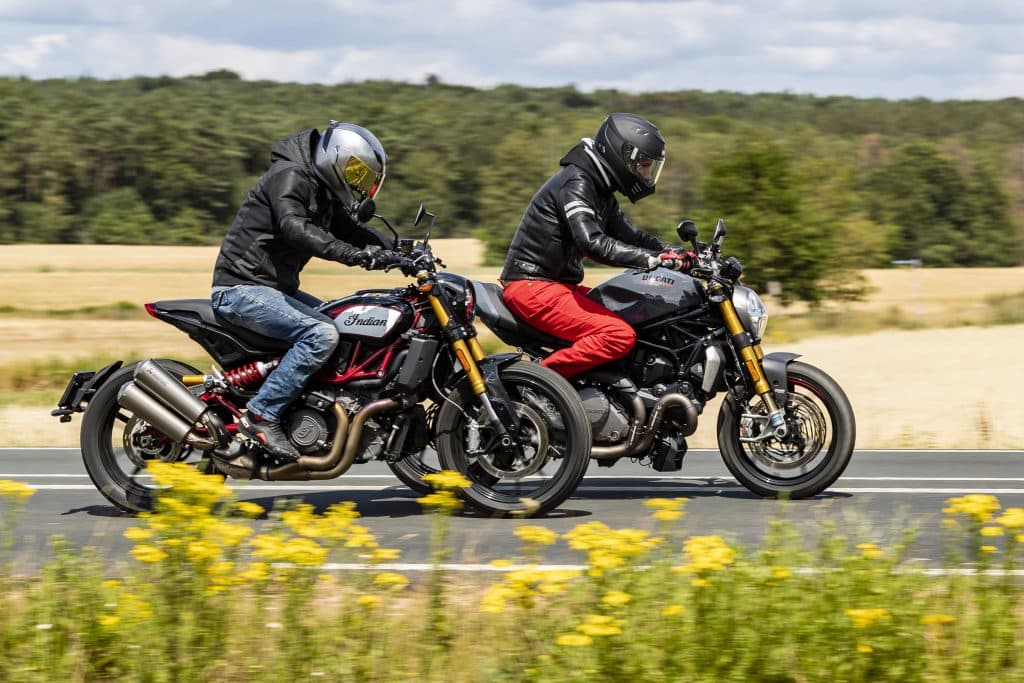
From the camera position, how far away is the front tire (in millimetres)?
7703

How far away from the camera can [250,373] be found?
7656 millimetres

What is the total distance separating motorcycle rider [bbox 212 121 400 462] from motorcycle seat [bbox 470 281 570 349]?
0.83 meters

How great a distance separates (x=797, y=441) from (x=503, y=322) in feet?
5.75

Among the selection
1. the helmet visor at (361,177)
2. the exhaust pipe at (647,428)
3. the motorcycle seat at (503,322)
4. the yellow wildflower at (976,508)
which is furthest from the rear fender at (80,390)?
the yellow wildflower at (976,508)

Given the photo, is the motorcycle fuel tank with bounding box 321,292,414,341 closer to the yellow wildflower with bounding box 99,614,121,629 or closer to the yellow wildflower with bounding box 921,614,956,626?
the yellow wildflower with bounding box 99,614,121,629

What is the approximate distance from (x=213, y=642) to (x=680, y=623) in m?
1.43

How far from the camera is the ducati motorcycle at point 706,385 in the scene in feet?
26.0

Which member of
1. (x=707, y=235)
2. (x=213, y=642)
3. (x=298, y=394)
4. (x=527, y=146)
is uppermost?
(x=527, y=146)

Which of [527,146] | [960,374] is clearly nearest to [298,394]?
[960,374]

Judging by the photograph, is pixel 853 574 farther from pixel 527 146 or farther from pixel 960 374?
pixel 527 146

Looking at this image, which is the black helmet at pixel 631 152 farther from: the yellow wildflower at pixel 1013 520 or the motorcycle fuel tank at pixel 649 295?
the yellow wildflower at pixel 1013 520

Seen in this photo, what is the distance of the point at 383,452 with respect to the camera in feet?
24.9

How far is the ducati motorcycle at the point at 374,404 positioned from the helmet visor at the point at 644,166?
4.01ft

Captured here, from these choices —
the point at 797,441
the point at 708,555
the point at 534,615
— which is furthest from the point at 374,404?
the point at 708,555
